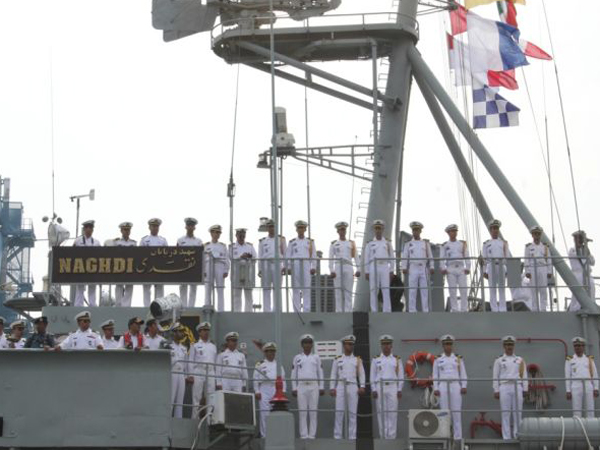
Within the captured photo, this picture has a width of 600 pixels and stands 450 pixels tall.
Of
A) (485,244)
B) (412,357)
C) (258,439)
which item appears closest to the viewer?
(258,439)

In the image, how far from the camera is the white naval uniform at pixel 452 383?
18.7m

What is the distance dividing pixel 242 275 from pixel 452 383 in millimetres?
4021

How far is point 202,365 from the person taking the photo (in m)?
18.8

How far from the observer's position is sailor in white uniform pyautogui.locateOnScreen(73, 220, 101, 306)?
20656mm

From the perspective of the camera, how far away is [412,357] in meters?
20.0

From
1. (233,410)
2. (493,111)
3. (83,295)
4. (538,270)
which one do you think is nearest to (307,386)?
(233,410)

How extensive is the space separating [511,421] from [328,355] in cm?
297

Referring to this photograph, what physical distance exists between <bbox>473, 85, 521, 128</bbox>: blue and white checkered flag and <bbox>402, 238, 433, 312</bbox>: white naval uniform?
3.71 meters

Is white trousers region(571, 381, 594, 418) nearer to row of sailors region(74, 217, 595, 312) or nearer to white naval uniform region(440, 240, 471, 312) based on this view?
row of sailors region(74, 217, 595, 312)

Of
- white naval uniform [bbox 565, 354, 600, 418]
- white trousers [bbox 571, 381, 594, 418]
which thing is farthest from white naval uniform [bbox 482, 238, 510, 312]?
white trousers [bbox 571, 381, 594, 418]

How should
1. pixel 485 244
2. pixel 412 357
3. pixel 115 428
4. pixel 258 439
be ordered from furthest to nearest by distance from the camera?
pixel 485 244 → pixel 412 357 → pixel 258 439 → pixel 115 428

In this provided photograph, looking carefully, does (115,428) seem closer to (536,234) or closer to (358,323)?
(358,323)

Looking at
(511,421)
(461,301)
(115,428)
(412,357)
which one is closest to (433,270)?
(461,301)

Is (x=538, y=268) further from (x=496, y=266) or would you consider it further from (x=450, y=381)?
(x=450, y=381)
